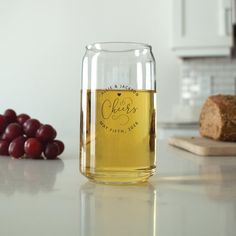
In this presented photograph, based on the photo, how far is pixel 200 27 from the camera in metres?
2.75

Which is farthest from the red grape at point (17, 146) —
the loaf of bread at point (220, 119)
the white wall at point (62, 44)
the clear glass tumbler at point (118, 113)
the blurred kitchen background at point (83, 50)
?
the white wall at point (62, 44)

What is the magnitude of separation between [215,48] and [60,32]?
4.18ft

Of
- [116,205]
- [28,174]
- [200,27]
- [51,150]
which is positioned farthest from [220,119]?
[200,27]

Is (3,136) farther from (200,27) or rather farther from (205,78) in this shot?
(205,78)

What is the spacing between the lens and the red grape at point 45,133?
2.55 feet

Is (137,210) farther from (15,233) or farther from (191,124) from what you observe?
(191,124)

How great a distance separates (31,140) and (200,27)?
2.21 m

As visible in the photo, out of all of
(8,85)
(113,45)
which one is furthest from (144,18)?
(113,45)

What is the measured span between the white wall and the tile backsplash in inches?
3.1

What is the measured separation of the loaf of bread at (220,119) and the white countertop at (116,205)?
2.14 feet

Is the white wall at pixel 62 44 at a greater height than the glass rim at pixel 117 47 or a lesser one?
greater

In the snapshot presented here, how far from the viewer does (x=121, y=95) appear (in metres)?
0.52

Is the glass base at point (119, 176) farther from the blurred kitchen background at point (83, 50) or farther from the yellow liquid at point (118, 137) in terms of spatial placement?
the blurred kitchen background at point (83, 50)

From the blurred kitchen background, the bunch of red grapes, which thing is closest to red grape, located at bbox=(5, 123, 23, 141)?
the bunch of red grapes
